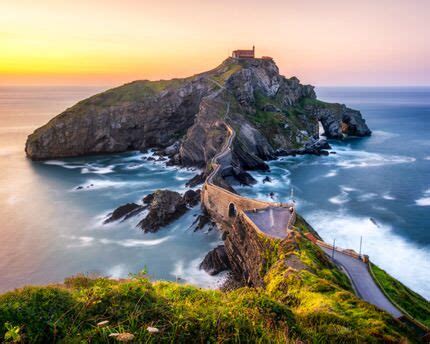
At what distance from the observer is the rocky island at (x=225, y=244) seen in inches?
350

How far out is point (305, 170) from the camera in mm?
73000

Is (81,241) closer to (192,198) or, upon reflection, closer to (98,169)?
(192,198)

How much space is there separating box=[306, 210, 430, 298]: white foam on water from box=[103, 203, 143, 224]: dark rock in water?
25152 mm

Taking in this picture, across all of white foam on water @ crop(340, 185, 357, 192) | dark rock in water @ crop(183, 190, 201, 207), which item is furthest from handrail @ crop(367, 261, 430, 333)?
white foam on water @ crop(340, 185, 357, 192)

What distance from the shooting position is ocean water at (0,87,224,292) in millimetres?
34781

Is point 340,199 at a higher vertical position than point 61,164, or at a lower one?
higher

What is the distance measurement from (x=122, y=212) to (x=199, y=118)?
40.3m

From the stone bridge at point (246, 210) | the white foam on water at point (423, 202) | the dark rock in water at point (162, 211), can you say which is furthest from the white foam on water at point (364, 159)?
the dark rock in water at point (162, 211)

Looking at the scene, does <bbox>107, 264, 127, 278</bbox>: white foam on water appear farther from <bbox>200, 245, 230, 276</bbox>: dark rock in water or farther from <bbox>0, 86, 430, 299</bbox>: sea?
<bbox>200, 245, 230, 276</bbox>: dark rock in water

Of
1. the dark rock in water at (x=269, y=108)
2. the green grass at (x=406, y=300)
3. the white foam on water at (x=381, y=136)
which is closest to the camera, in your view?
the green grass at (x=406, y=300)

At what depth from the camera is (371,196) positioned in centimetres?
5722

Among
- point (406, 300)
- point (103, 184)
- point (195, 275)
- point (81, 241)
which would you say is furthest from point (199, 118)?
point (406, 300)

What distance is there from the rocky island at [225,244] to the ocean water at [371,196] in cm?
762

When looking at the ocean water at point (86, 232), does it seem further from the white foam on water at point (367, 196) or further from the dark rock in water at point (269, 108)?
the dark rock in water at point (269, 108)
